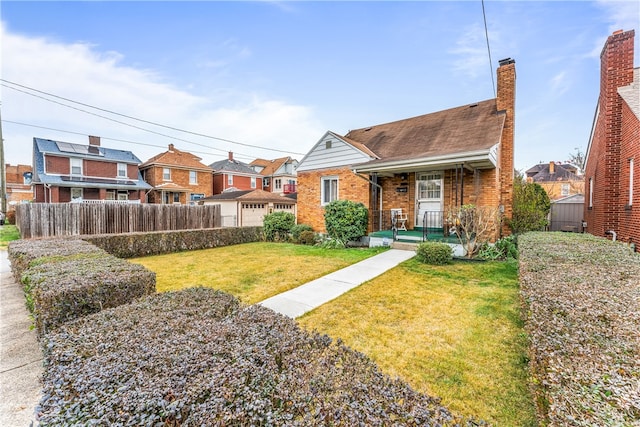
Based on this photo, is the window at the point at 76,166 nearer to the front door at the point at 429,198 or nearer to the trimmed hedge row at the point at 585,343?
the front door at the point at 429,198

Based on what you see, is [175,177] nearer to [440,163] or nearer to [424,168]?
A: [424,168]

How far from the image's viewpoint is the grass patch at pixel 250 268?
6422mm

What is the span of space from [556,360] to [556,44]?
36.2 feet

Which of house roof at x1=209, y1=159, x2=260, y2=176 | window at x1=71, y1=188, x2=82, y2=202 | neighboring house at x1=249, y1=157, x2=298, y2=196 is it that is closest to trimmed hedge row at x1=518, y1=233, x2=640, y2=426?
window at x1=71, y1=188, x2=82, y2=202

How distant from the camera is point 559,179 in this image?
36.1 m

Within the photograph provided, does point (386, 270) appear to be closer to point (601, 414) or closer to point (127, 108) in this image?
point (601, 414)

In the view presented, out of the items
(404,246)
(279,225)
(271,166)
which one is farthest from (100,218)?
(271,166)

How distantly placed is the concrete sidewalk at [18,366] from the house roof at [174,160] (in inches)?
1070

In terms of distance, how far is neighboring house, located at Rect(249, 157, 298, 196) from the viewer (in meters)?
37.5

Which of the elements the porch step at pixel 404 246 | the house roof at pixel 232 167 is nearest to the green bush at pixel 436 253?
the porch step at pixel 404 246

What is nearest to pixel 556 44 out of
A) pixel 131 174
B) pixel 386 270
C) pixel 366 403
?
pixel 386 270

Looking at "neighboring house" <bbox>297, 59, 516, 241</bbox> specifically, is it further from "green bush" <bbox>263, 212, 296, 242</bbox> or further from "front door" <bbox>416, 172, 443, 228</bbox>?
"green bush" <bbox>263, 212, 296, 242</bbox>

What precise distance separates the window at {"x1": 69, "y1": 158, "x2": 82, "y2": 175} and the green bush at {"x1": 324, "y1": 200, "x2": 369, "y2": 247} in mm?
25376

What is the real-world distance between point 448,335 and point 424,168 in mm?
7575
